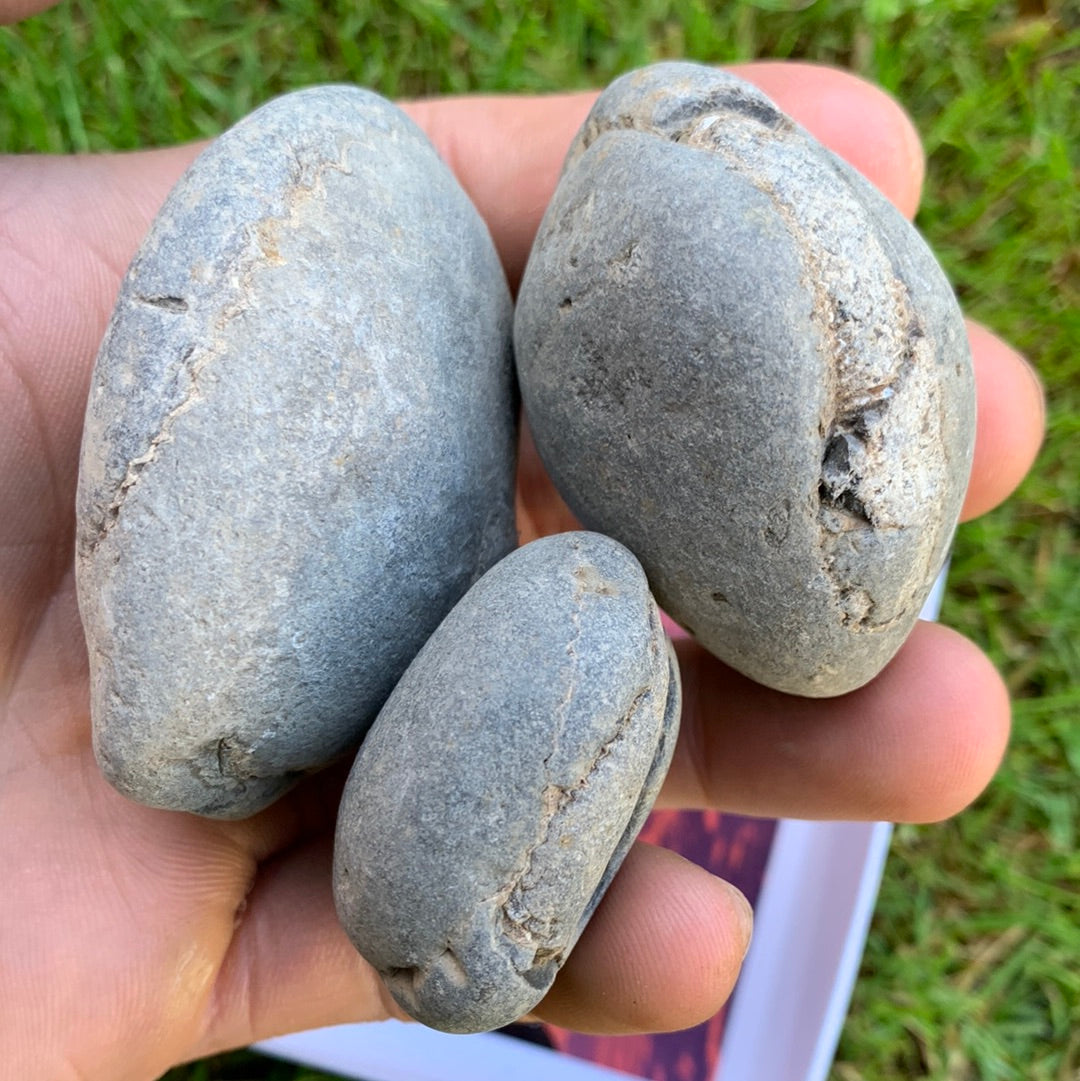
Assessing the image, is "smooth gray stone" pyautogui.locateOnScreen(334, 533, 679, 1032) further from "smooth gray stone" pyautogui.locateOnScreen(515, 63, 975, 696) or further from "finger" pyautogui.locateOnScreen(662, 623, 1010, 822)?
"finger" pyautogui.locateOnScreen(662, 623, 1010, 822)

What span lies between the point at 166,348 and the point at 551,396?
0.40m

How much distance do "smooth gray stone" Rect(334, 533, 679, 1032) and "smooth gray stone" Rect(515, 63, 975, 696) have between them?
133mm

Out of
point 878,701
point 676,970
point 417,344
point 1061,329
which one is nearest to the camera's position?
point 417,344

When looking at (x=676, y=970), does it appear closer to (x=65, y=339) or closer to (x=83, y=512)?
(x=83, y=512)

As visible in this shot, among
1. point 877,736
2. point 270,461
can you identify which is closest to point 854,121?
point 877,736

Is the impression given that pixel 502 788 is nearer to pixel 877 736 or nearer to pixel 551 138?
pixel 877 736

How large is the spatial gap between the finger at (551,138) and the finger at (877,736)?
688 millimetres

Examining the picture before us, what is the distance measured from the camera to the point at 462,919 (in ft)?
3.26

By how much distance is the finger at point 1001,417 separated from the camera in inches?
57.7

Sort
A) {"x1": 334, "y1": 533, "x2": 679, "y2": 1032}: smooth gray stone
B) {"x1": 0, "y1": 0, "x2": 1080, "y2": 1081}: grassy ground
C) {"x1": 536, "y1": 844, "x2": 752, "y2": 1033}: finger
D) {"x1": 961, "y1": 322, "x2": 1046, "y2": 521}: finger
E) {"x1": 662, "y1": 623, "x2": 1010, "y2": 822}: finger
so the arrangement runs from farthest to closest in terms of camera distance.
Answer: {"x1": 0, "y1": 0, "x2": 1080, "y2": 1081}: grassy ground < {"x1": 961, "y1": 322, "x2": 1046, "y2": 521}: finger < {"x1": 662, "y1": 623, "x2": 1010, "y2": 822}: finger < {"x1": 536, "y1": 844, "x2": 752, "y2": 1033}: finger < {"x1": 334, "y1": 533, "x2": 679, "y2": 1032}: smooth gray stone

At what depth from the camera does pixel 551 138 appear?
1.62m

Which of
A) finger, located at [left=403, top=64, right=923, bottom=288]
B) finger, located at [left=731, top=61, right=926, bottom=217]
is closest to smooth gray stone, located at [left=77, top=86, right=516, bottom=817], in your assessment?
finger, located at [left=403, top=64, right=923, bottom=288]

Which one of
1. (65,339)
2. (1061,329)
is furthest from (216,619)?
(1061,329)

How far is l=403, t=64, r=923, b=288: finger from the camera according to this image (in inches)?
61.3
